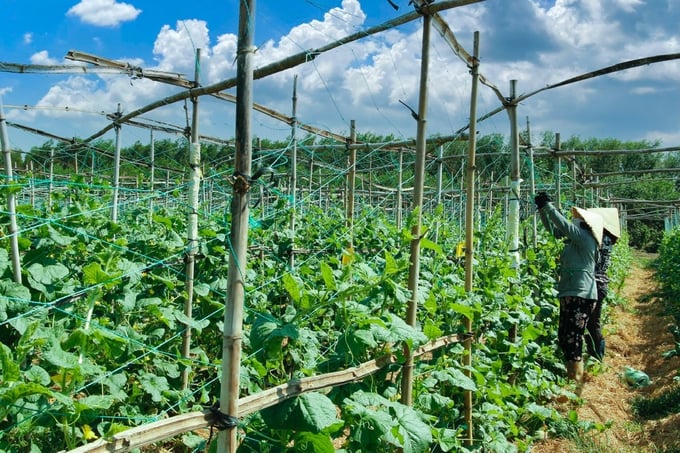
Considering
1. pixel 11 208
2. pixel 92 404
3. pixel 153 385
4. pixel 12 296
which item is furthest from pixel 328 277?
pixel 11 208

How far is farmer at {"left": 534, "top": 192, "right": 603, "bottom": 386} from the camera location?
21.3 ft

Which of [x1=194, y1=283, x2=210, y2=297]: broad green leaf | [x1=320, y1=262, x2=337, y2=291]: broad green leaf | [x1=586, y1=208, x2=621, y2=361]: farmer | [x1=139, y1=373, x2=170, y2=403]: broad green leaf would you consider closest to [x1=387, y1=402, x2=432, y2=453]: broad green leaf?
[x1=320, y1=262, x2=337, y2=291]: broad green leaf

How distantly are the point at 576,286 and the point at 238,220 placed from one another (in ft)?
17.3

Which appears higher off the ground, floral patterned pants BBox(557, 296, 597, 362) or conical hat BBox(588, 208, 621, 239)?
conical hat BBox(588, 208, 621, 239)

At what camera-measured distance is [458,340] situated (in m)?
4.06

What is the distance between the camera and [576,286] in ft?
21.4

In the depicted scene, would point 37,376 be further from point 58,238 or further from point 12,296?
point 58,238

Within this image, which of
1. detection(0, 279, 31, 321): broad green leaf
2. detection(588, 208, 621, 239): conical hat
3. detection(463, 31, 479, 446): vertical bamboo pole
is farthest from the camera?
detection(588, 208, 621, 239): conical hat

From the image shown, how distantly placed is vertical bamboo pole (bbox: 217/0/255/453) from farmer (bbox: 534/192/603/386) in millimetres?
4912

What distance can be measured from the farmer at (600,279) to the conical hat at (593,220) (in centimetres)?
36

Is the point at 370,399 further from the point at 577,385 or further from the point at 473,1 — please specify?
the point at 577,385

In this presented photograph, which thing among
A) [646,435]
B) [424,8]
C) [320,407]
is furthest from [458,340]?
[646,435]

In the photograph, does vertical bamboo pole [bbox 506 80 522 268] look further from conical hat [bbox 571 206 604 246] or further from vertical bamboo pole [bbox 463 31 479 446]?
vertical bamboo pole [bbox 463 31 479 446]

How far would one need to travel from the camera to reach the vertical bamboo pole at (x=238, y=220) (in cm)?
218
